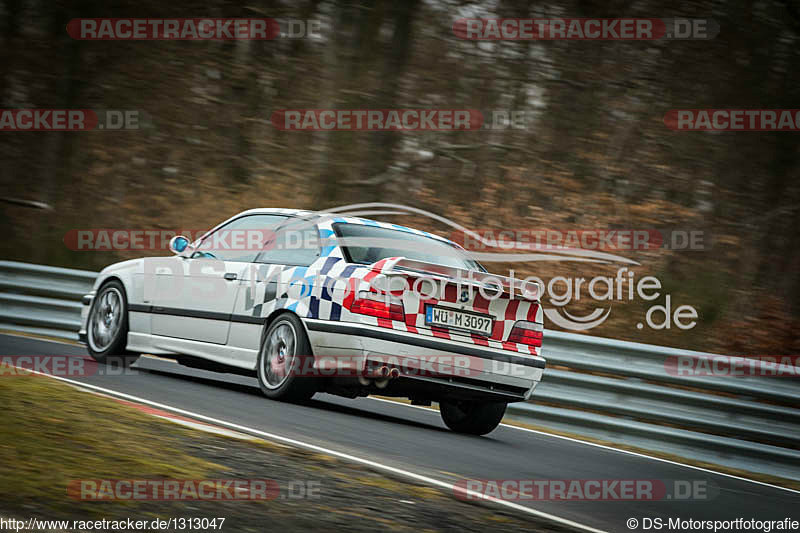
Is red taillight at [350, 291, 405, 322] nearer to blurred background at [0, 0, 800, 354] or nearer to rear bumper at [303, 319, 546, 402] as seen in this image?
rear bumper at [303, 319, 546, 402]

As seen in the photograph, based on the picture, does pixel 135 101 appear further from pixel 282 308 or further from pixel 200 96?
pixel 282 308

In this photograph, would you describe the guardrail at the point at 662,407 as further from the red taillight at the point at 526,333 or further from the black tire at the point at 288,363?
the black tire at the point at 288,363

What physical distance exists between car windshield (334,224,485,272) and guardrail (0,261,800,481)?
191 centimetres

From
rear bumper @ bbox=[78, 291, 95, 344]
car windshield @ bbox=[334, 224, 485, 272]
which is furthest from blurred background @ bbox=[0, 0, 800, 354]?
car windshield @ bbox=[334, 224, 485, 272]

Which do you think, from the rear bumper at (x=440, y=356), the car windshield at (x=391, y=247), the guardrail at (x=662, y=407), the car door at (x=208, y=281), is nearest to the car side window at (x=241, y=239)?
the car door at (x=208, y=281)

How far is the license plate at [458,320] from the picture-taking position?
25.5ft

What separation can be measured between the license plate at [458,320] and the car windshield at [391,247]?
0.58 metres

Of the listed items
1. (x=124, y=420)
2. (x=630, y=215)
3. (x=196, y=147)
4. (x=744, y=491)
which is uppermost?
(x=196, y=147)

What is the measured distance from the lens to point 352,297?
305 inches

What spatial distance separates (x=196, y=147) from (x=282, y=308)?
13.4 m

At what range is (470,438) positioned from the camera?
8398mm

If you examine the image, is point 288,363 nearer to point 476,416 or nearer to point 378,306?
point 378,306

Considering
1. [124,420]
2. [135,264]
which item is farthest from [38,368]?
[124,420]

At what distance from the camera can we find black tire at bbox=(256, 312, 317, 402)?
26.2 ft
